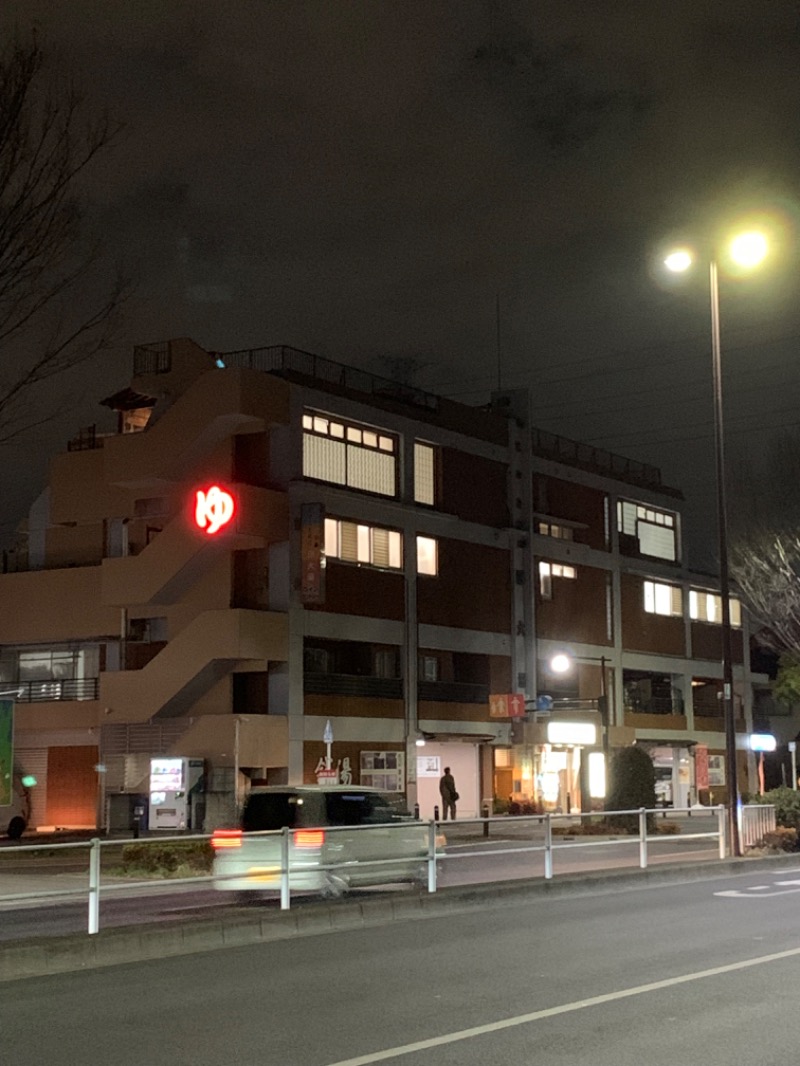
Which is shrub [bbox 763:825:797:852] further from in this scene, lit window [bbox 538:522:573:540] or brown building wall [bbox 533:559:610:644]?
lit window [bbox 538:522:573:540]

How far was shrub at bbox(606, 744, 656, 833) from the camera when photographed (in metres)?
32.9

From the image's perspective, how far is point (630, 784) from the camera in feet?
109

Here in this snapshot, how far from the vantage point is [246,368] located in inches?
1618

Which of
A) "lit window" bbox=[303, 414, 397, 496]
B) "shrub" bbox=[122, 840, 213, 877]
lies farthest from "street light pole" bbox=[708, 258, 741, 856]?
"lit window" bbox=[303, 414, 397, 496]

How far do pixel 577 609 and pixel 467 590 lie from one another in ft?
25.2

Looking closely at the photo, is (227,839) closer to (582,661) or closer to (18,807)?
(18,807)

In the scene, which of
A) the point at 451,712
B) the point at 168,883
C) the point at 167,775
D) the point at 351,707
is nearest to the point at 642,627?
the point at 451,712

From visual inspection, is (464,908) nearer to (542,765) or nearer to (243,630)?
(243,630)

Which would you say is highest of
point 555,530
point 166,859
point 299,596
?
point 555,530

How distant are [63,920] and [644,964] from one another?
26.9ft

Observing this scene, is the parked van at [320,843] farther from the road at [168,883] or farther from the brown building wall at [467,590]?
the brown building wall at [467,590]

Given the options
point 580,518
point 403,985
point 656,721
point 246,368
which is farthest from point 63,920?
point 656,721

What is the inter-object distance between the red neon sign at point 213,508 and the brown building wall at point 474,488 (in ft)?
33.2

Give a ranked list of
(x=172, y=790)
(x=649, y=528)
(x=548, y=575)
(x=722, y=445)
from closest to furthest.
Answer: (x=722, y=445) → (x=172, y=790) → (x=548, y=575) → (x=649, y=528)
